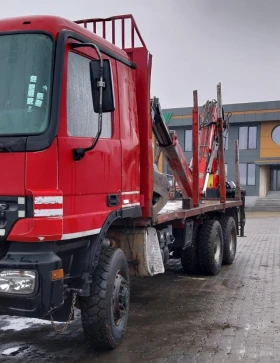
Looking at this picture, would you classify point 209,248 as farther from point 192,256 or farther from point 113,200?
point 113,200

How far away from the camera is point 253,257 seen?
35.0 ft

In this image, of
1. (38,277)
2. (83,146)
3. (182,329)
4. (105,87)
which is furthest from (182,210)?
(38,277)

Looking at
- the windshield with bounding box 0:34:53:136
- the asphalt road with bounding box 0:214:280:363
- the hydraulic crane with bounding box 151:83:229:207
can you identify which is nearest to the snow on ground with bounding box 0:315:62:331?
the asphalt road with bounding box 0:214:280:363

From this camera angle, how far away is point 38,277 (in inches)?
137

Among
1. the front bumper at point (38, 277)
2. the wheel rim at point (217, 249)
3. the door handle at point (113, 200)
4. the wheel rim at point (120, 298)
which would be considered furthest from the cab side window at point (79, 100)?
the wheel rim at point (217, 249)

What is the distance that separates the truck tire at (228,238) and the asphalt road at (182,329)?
1.34 meters

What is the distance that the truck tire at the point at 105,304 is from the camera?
14.0ft

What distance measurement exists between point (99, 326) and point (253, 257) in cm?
705

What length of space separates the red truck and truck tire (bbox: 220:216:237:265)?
160 inches

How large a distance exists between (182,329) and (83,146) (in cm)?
262

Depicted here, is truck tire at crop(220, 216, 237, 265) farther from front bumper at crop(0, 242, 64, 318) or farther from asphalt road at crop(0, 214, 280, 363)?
front bumper at crop(0, 242, 64, 318)

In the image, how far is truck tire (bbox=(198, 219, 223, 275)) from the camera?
8.09m

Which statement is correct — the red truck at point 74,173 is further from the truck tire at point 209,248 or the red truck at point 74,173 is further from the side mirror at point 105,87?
the truck tire at point 209,248

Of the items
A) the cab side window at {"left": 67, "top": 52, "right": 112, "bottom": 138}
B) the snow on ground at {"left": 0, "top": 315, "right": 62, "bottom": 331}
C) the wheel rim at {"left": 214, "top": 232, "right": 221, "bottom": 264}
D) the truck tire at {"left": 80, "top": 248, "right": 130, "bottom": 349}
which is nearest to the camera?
the cab side window at {"left": 67, "top": 52, "right": 112, "bottom": 138}
